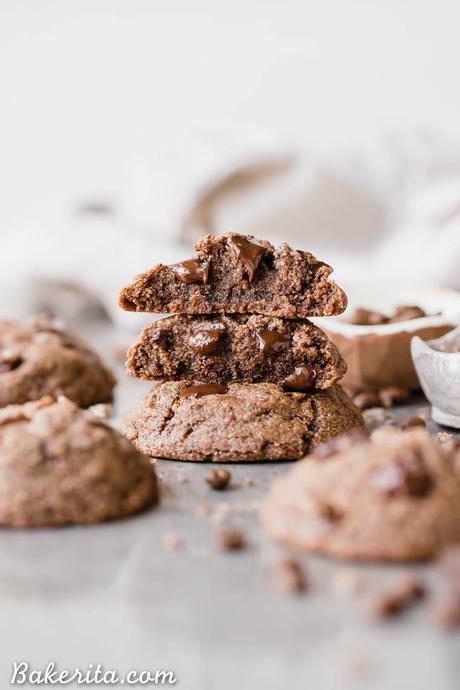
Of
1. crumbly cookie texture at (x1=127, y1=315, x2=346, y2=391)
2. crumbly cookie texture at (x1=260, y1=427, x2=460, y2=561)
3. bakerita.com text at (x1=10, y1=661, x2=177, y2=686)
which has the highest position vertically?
crumbly cookie texture at (x1=127, y1=315, x2=346, y2=391)

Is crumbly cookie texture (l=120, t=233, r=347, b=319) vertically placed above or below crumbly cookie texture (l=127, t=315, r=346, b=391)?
above

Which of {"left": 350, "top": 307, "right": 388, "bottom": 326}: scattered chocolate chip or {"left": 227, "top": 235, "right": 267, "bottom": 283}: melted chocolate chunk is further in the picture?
{"left": 350, "top": 307, "right": 388, "bottom": 326}: scattered chocolate chip

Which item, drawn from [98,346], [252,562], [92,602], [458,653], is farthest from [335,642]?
[98,346]

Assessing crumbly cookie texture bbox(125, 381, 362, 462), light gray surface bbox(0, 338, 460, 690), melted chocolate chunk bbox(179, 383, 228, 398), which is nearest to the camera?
light gray surface bbox(0, 338, 460, 690)

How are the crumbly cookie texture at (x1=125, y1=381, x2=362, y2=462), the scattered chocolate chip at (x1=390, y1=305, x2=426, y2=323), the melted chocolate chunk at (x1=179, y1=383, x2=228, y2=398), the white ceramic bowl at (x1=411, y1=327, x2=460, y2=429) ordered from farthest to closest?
the scattered chocolate chip at (x1=390, y1=305, x2=426, y2=323) < the white ceramic bowl at (x1=411, y1=327, x2=460, y2=429) < the melted chocolate chunk at (x1=179, y1=383, x2=228, y2=398) < the crumbly cookie texture at (x1=125, y1=381, x2=362, y2=462)

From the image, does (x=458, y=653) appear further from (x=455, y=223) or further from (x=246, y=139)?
(x=246, y=139)

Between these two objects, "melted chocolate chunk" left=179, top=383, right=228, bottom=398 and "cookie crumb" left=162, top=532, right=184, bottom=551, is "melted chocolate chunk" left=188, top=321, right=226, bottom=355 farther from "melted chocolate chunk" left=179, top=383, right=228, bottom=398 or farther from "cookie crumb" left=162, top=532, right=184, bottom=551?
"cookie crumb" left=162, top=532, right=184, bottom=551

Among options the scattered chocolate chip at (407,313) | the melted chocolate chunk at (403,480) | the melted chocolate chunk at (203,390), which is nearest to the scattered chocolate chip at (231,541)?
the melted chocolate chunk at (403,480)

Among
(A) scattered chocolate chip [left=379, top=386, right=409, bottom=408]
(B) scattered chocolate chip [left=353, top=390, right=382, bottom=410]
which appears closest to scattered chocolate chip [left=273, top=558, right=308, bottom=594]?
(B) scattered chocolate chip [left=353, top=390, right=382, bottom=410]
